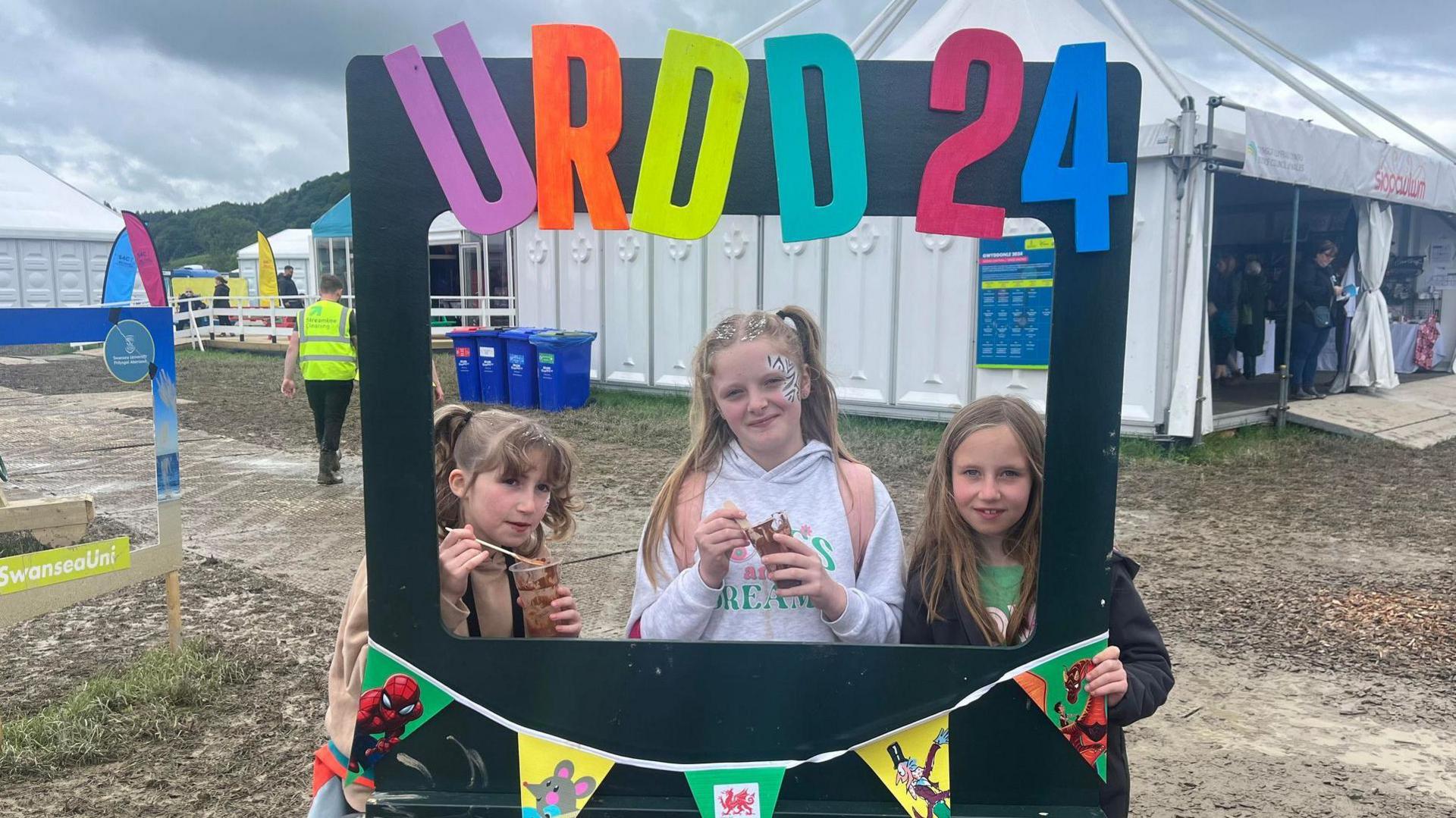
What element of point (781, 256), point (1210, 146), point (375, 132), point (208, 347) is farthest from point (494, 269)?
point (208, 347)

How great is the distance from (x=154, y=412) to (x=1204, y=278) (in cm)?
766

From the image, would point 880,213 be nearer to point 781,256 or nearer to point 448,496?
point 781,256

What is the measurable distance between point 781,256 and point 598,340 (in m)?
0.57

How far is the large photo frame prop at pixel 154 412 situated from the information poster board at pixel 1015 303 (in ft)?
10.8

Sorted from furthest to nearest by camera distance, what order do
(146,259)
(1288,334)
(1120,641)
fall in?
(1288,334) < (146,259) < (1120,641)

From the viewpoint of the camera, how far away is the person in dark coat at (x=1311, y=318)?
10.2m

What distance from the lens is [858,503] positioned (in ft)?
4.85

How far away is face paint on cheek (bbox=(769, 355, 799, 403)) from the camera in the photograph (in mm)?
1405

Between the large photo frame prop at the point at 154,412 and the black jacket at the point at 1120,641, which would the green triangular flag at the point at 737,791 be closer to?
the black jacket at the point at 1120,641

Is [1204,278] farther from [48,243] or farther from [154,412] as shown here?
[48,243]

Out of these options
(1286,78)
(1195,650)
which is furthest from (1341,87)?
(1195,650)

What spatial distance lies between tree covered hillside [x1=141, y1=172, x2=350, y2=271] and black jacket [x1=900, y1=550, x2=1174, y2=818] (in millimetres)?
49307

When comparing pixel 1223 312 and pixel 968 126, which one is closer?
pixel 968 126

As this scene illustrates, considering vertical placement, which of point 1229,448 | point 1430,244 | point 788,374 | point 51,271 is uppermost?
point 1430,244
